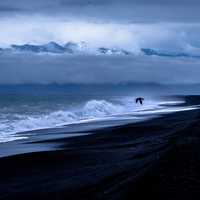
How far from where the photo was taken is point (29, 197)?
34.0 ft

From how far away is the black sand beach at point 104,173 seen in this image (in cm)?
988

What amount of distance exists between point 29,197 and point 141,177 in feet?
7.91

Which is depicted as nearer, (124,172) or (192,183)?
(192,183)

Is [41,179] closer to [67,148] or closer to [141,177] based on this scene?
[141,177]

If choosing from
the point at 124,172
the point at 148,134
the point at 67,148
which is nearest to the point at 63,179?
the point at 124,172

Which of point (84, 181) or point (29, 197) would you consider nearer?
point (29, 197)

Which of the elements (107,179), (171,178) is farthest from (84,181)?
(171,178)

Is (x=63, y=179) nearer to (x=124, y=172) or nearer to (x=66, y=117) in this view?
(x=124, y=172)

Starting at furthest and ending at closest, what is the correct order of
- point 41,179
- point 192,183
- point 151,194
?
point 41,179 → point 192,183 → point 151,194

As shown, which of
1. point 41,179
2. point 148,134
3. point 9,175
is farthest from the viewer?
point 148,134

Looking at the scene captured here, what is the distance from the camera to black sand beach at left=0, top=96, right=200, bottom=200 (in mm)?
9883

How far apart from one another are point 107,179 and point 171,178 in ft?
5.36

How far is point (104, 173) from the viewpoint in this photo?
1252cm

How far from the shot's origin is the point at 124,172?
1252 cm
